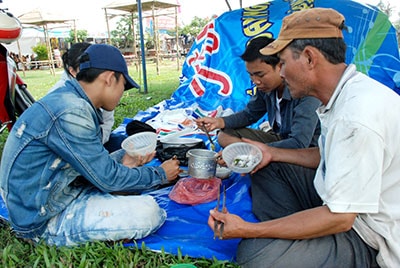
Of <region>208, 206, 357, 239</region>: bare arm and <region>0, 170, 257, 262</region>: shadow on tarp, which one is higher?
<region>208, 206, 357, 239</region>: bare arm

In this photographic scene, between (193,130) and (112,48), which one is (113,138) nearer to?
(193,130)

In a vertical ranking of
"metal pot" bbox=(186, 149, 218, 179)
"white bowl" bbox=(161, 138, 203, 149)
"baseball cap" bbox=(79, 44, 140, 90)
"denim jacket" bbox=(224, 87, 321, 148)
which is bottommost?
"white bowl" bbox=(161, 138, 203, 149)

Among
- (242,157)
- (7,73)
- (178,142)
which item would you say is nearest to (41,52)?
(7,73)

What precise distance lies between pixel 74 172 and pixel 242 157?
108 centimetres

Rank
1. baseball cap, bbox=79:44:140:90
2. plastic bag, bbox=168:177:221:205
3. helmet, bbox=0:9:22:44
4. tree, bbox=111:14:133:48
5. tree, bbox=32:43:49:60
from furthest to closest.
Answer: tree, bbox=111:14:133:48 < tree, bbox=32:43:49:60 < helmet, bbox=0:9:22:44 < plastic bag, bbox=168:177:221:205 < baseball cap, bbox=79:44:140:90

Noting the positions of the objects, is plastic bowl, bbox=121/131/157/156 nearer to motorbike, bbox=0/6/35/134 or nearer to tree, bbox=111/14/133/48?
motorbike, bbox=0/6/35/134

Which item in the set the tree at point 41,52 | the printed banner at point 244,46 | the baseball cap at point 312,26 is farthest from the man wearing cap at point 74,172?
the tree at point 41,52

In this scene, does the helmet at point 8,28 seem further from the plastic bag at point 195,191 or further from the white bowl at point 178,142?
the plastic bag at point 195,191

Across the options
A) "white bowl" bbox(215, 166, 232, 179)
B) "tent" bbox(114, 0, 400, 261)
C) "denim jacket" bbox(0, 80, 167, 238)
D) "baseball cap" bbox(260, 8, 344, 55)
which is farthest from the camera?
"white bowl" bbox(215, 166, 232, 179)

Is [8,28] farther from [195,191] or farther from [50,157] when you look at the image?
[195,191]

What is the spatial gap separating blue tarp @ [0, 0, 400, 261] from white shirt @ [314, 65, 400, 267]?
0.84m

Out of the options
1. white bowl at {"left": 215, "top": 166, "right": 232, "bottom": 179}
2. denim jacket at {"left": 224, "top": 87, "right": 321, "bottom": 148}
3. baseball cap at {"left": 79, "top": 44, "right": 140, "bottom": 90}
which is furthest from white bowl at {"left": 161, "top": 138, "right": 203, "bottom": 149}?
baseball cap at {"left": 79, "top": 44, "right": 140, "bottom": 90}

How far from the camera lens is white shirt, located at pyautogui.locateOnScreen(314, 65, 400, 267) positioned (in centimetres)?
118

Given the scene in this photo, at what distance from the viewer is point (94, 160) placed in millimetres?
1748
